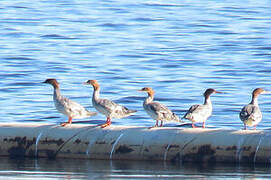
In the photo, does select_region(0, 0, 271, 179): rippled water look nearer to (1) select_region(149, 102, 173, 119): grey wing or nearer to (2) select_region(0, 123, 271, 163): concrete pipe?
(1) select_region(149, 102, 173, 119): grey wing

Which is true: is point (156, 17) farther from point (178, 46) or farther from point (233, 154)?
point (233, 154)

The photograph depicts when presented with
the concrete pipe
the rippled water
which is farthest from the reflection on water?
the rippled water

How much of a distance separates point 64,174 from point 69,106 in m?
2.28

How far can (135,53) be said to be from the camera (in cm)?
4056

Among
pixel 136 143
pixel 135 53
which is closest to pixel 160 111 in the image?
pixel 136 143

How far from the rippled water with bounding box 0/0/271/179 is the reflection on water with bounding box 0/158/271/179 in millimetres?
7809

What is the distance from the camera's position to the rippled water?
95.4 feet

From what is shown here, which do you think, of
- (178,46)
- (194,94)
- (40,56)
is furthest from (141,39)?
(194,94)

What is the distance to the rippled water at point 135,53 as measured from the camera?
29.1 m

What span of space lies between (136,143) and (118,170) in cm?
82

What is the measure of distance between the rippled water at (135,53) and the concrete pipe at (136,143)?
7.49 metres

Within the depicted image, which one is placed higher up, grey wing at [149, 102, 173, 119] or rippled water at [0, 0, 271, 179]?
grey wing at [149, 102, 173, 119]

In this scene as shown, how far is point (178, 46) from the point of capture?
1704 inches

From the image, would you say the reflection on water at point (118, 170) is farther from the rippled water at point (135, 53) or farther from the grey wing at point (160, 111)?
the rippled water at point (135, 53)
